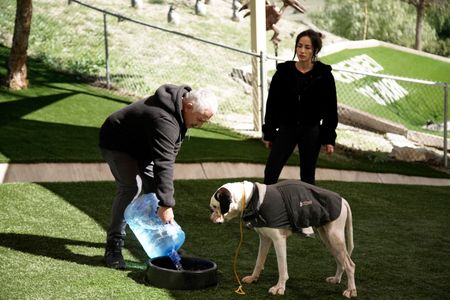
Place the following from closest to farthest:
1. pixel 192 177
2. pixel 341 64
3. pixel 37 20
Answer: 1. pixel 192 177
2. pixel 37 20
3. pixel 341 64

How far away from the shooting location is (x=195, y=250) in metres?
6.90

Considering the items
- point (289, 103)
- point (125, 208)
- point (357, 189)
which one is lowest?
point (357, 189)

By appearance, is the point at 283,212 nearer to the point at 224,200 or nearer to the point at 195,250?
the point at 224,200

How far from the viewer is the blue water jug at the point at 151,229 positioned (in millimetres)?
6043

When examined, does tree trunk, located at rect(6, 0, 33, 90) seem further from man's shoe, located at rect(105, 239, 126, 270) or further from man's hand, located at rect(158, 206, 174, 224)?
man's hand, located at rect(158, 206, 174, 224)

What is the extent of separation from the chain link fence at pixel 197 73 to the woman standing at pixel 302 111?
20.8 ft

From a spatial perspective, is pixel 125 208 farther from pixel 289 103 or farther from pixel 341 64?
pixel 341 64

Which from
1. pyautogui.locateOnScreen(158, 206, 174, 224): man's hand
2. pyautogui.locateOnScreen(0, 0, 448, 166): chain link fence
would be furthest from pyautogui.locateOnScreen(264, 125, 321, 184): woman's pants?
pyautogui.locateOnScreen(0, 0, 448, 166): chain link fence

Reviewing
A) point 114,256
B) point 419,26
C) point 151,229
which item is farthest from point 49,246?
point 419,26

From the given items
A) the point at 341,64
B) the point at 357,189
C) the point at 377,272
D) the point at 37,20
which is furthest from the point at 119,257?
the point at 341,64

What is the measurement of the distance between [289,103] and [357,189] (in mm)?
4003

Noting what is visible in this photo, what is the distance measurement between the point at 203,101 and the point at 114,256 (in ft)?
4.55

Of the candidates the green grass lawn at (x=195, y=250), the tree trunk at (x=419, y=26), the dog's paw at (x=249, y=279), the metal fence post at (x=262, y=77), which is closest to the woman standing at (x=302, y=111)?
the green grass lawn at (x=195, y=250)

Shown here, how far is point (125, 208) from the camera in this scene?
6.03 meters
